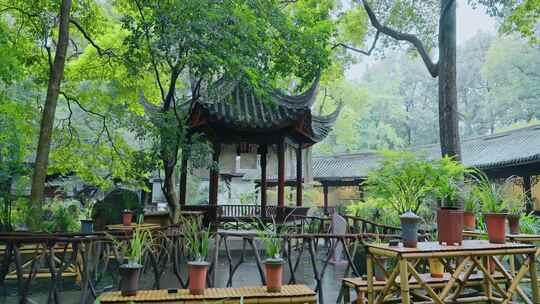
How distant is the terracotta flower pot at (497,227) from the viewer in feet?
10.3

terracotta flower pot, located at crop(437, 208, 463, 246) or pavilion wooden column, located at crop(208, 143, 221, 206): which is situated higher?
pavilion wooden column, located at crop(208, 143, 221, 206)

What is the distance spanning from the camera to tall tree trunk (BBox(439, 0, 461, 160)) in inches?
302

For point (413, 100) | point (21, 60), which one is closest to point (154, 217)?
point (21, 60)

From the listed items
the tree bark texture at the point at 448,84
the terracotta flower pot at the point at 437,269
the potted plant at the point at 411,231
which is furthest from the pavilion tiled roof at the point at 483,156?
the potted plant at the point at 411,231

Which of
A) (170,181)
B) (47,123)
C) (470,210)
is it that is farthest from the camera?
(170,181)

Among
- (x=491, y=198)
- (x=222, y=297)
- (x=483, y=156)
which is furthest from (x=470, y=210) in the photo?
(x=483, y=156)

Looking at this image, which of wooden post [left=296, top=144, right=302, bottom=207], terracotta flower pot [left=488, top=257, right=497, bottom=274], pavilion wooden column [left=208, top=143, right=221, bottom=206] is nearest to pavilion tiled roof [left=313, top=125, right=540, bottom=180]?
wooden post [left=296, top=144, right=302, bottom=207]

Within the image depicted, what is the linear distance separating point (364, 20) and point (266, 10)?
635 cm

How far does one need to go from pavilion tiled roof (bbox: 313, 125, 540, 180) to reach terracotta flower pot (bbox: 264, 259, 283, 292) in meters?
5.66

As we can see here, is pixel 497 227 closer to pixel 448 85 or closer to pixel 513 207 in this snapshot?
pixel 513 207

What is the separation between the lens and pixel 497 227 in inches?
124

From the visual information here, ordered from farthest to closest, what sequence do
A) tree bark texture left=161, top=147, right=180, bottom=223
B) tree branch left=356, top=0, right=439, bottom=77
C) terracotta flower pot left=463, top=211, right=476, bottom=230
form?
tree branch left=356, top=0, right=439, bottom=77 < tree bark texture left=161, top=147, right=180, bottom=223 < terracotta flower pot left=463, top=211, right=476, bottom=230

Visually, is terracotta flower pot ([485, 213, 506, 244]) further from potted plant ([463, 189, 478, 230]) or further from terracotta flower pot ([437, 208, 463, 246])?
potted plant ([463, 189, 478, 230])

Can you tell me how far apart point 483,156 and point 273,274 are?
13625mm
